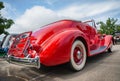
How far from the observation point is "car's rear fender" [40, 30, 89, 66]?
3.42m

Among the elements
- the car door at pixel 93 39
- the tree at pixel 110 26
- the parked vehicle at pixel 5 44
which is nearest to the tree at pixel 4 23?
the parked vehicle at pixel 5 44

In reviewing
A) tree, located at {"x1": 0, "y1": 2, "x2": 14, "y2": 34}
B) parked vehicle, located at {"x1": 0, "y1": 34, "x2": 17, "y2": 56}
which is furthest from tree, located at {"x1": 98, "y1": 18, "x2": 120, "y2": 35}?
parked vehicle, located at {"x1": 0, "y1": 34, "x2": 17, "y2": 56}

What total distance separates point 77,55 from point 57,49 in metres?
0.82

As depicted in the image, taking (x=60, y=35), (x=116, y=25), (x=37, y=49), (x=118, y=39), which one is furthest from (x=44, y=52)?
(x=116, y=25)

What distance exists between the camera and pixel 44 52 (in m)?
3.47

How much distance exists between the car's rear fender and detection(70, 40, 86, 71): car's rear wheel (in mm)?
188

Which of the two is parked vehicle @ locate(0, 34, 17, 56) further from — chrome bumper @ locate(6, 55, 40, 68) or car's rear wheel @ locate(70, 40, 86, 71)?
car's rear wheel @ locate(70, 40, 86, 71)

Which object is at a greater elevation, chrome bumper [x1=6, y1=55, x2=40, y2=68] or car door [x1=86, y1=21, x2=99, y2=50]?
car door [x1=86, y1=21, x2=99, y2=50]

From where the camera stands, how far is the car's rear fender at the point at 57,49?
3420 millimetres

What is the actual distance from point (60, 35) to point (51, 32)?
356mm

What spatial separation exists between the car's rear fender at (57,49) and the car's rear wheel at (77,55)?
0.62 feet

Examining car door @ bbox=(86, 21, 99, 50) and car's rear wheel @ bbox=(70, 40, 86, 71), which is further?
car door @ bbox=(86, 21, 99, 50)

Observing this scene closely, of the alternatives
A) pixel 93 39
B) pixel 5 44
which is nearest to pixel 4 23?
pixel 5 44

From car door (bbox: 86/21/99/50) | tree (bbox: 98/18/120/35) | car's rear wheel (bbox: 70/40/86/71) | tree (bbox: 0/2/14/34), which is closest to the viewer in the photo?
car's rear wheel (bbox: 70/40/86/71)
